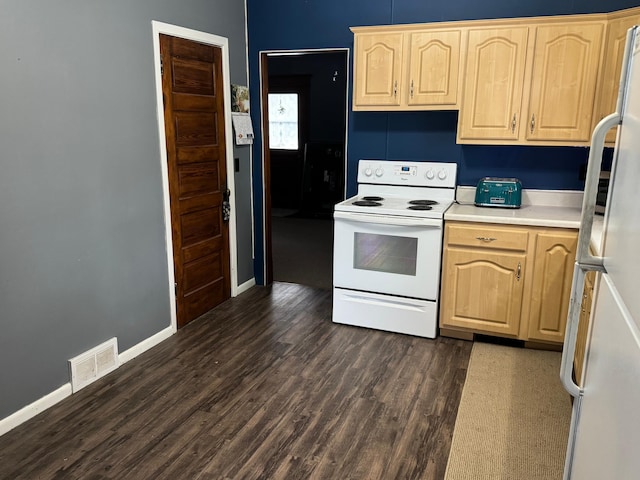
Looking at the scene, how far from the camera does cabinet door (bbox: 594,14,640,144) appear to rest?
288 centimetres

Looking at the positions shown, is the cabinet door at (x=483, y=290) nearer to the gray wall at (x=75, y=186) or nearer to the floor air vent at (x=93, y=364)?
the gray wall at (x=75, y=186)

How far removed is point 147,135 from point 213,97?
79cm

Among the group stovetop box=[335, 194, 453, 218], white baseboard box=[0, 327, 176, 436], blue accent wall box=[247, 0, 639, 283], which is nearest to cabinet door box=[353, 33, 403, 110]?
blue accent wall box=[247, 0, 639, 283]

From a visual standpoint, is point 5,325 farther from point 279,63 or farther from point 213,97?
point 279,63

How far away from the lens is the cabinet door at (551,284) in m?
3.08

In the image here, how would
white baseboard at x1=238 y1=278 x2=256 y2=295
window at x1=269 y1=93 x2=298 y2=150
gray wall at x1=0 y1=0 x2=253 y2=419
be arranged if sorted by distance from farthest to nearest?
1. window at x1=269 y1=93 x2=298 y2=150
2. white baseboard at x1=238 y1=278 x2=256 y2=295
3. gray wall at x1=0 y1=0 x2=253 y2=419

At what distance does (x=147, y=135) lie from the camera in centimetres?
315

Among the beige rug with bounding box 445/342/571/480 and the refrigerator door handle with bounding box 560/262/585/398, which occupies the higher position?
the refrigerator door handle with bounding box 560/262/585/398

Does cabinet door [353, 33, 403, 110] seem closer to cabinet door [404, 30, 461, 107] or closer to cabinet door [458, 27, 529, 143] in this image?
cabinet door [404, 30, 461, 107]

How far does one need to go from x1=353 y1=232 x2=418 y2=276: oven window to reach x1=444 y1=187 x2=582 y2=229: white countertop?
345 mm

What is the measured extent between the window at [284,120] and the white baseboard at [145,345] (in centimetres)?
495

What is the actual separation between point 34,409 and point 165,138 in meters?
1.76

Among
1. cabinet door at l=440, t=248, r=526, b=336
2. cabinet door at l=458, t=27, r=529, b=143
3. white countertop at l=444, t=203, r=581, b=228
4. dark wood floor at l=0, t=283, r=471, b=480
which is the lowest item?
dark wood floor at l=0, t=283, r=471, b=480

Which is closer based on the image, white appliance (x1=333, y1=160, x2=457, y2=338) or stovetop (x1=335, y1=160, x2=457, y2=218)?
white appliance (x1=333, y1=160, x2=457, y2=338)
